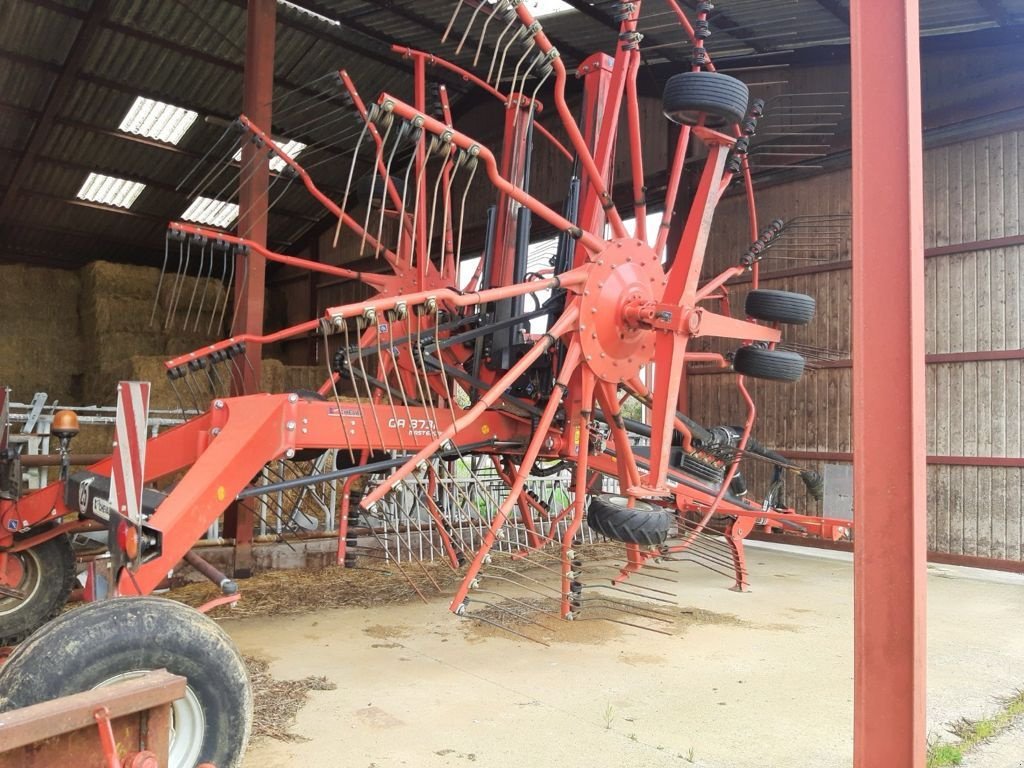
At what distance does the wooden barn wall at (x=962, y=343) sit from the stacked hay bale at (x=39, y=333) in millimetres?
11305

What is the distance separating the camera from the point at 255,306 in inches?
228

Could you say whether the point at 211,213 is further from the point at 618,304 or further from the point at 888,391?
the point at 888,391

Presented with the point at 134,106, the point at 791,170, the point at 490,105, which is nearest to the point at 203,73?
the point at 134,106

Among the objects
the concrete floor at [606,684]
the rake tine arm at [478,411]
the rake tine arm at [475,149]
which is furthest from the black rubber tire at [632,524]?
the rake tine arm at [475,149]

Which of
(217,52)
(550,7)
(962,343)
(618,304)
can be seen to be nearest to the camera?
(618,304)

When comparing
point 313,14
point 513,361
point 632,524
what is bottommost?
point 632,524

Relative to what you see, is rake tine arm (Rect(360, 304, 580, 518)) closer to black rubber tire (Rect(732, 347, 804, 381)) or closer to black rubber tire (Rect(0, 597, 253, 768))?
black rubber tire (Rect(0, 597, 253, 768))

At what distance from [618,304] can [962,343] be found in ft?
15.2

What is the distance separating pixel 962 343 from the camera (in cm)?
739

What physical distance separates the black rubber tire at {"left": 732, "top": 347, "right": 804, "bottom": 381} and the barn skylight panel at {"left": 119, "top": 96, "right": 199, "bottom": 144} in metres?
9.24

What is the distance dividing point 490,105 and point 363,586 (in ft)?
28.6

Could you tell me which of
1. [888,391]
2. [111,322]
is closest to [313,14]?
[111,322]

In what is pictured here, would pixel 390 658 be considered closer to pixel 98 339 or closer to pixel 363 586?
pixel 363 586

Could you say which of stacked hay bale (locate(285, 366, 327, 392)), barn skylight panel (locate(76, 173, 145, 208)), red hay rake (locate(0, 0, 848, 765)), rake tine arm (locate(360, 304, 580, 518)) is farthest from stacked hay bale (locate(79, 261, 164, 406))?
rake tine arm (locate(360, 304, 580, 518))
